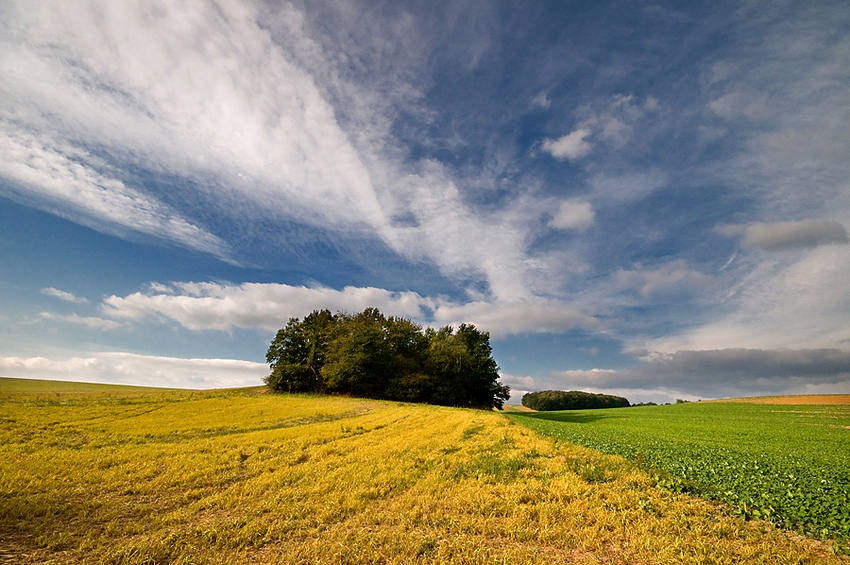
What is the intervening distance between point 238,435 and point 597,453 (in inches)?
819

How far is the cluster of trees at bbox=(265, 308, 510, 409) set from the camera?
67062 mm

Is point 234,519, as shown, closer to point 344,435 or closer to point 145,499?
point 145,499

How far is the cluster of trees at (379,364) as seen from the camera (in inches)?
2640

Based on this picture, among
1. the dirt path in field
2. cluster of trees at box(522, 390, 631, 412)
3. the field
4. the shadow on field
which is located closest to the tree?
the shadow on field

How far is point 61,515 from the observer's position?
10234 mm

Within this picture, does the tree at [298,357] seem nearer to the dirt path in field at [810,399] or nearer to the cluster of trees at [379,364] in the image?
the cluster of trees at [379,364]

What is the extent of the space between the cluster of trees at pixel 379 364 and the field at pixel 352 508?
47.9m

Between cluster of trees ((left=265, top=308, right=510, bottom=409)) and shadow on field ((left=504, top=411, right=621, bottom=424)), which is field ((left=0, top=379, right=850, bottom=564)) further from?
cluster of trees ((left=265, top=308, right=510, bottom=409))

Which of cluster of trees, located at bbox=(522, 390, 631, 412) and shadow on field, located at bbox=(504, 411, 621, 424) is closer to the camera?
shadow on field, located at bbox=(504, 411, 621, 424)

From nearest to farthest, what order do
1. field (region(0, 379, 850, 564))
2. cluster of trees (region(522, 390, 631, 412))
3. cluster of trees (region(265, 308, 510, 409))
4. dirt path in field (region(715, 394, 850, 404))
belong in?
field (region(0, 379, 850, 564)) < cluster of trees (region(265, 308, 510, 409)) < dirt path in field (region(715, 394, 850, 404)) < cluster of trees (region(522, 390, 631, 412))

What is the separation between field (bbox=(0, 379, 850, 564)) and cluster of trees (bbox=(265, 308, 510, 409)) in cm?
4786

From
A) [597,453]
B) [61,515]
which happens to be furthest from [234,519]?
[597,453]

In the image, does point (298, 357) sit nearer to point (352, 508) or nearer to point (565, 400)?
point (352, 508)

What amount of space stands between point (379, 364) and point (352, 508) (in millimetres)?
58534
